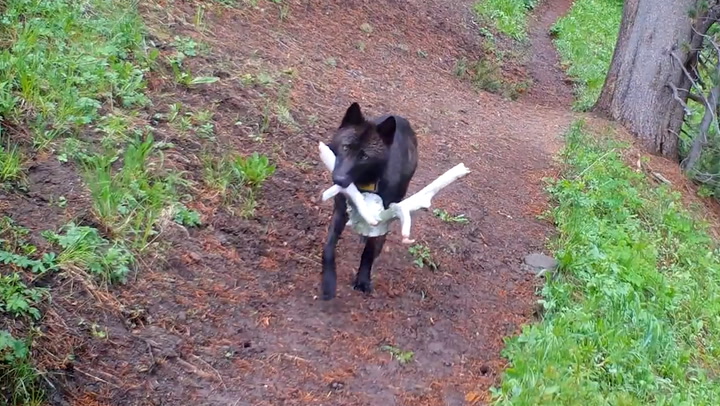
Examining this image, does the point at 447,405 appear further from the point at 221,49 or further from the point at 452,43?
the point at 452,43

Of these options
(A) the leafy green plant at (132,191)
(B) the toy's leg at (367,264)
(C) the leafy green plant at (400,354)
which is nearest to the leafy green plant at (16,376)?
(A) the leafy green plant at (132,191)

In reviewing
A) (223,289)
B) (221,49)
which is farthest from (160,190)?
(221,49)

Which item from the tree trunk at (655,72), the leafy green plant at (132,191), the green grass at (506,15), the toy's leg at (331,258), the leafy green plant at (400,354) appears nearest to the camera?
the leafy green plant at (132,191)

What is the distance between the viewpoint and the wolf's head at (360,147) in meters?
4.64

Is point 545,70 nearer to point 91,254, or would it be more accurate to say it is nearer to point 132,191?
point 132,191

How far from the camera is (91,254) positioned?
414cm

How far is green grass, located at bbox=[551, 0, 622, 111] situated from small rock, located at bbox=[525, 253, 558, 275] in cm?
596

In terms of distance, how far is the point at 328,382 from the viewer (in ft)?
13.9

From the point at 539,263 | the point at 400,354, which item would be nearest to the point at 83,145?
the point at 400,354

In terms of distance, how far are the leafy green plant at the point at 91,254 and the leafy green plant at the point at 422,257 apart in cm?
219

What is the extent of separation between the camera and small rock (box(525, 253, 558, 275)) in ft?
20.5

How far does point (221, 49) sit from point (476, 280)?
325cm

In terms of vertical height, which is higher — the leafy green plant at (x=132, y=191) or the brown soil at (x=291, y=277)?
the leafy green plant at (x=132, y=191)

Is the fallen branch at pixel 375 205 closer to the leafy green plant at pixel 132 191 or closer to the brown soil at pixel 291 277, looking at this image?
the brown soil at pixel 291 277
